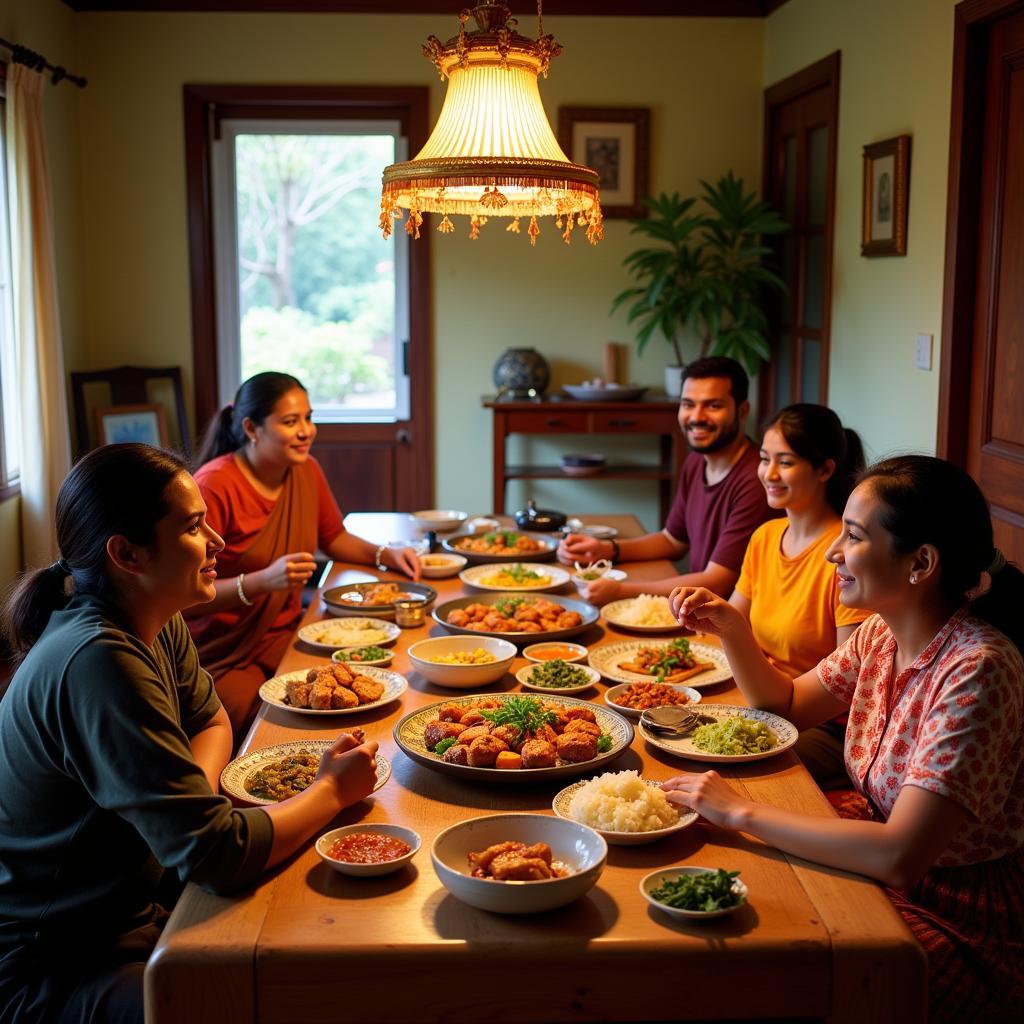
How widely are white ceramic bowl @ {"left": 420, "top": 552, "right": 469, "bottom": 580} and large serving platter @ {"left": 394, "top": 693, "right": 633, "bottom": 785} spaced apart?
3.63 ft

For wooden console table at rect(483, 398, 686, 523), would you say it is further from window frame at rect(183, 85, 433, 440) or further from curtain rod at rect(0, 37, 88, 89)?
curtain rod at rect(0, 37, 88, 89)

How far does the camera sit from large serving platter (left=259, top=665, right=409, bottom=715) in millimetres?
2105

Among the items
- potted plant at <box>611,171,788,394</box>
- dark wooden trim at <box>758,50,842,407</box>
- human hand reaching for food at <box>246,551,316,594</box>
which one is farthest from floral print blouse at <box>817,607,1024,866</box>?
potted plant at <box>611,171,788,394</box>

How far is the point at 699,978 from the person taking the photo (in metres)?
1.37

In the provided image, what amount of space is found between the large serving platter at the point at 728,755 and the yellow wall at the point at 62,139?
3330 mm

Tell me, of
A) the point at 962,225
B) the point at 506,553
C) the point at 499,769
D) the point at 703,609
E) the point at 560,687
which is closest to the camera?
the point at 499,769

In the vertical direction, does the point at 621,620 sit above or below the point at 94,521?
below

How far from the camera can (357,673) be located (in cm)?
230

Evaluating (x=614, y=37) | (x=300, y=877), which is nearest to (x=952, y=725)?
(x=300, y=877)

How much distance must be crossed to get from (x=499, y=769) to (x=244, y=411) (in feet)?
5.53

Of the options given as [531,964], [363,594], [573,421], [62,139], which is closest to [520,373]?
[573,421]

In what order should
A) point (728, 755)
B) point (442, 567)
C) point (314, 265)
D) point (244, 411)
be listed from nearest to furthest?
point (728, 755) → point (244, 411) → point (442, 567) → point (314, 265)

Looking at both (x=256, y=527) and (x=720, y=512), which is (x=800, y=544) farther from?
(x=256, y=527)

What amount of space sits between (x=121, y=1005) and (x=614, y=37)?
16.3 ft
